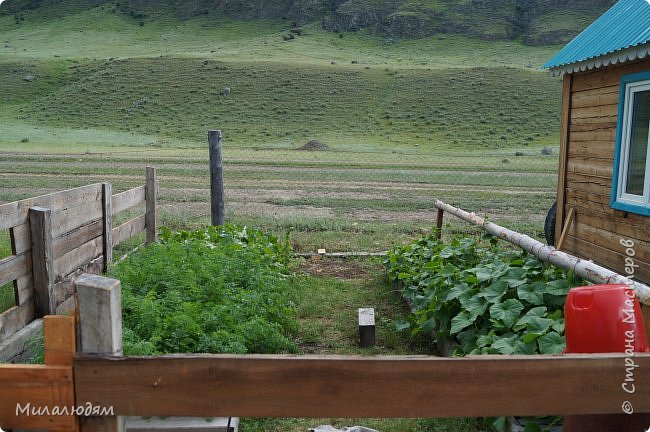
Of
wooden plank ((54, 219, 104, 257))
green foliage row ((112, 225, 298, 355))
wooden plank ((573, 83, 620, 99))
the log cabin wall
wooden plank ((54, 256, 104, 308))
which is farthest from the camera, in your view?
wooden plank ((573, 83, 620, 99))

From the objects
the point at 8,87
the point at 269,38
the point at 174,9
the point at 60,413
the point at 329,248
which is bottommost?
the point at 329,248

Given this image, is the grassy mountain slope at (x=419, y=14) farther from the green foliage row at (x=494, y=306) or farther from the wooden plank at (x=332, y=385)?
the wooden plank at (x=332, y=385)

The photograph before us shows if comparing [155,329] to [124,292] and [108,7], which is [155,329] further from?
A: [108,7]

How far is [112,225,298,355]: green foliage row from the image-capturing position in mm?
4562

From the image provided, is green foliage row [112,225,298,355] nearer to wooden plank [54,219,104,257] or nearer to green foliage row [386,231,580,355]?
wooden plank [54,219,104,257]

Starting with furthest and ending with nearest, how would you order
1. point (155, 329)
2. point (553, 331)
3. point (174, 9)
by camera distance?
point (174, 9) → point (155, 329) → point (553, 331)

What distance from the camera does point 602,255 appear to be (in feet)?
25.0

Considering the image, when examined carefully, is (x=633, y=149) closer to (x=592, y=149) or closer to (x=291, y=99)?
(x=592, y=149)

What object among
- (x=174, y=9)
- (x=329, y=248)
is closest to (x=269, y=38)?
(x=174, y=9)

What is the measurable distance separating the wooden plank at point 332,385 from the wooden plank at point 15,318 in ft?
10.3

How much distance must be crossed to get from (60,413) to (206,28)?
125 m

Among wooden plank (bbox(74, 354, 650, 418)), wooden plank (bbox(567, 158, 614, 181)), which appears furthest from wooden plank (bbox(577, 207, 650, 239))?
wooden plank (bbox(74, 354, 650, 418))

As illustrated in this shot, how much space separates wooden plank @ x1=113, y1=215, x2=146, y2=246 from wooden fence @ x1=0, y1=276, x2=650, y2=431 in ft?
18.4

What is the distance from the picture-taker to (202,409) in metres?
2.08
